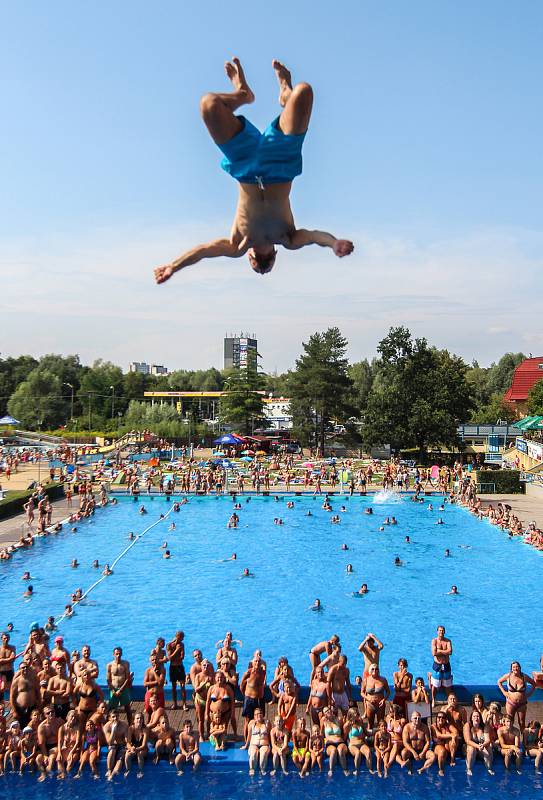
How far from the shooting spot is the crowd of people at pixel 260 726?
31.0 feet

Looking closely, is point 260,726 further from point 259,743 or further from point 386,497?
point 386,497

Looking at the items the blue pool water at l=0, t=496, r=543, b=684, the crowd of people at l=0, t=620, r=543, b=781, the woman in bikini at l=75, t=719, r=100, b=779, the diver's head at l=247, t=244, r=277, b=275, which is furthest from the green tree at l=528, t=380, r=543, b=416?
the diver's head at l=247, t=244, r=277, b=275

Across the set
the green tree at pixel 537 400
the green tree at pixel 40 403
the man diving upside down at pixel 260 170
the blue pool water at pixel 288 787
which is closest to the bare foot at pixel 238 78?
the man diving upside down at pixel 260 170

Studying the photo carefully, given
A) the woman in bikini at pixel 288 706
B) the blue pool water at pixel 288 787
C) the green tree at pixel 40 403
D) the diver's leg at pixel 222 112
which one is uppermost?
the diver's leg at pixel 222 112

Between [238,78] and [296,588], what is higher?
[238,78]

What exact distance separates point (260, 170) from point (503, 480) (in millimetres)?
34371

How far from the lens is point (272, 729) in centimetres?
963

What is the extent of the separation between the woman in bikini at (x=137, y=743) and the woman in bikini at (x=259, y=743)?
56.9 inches

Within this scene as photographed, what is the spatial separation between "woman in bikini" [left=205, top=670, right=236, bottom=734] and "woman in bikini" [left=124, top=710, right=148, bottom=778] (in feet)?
3.18

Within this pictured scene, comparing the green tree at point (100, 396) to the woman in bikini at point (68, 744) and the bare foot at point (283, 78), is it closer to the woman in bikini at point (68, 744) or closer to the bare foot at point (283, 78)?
the woman in bikini at point (68, 744)

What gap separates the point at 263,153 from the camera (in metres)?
4.88

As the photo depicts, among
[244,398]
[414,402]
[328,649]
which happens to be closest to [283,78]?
[328,649]

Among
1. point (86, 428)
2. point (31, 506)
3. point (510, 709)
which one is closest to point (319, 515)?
point (31, 506)

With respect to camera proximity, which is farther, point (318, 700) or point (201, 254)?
point (318, 700)
